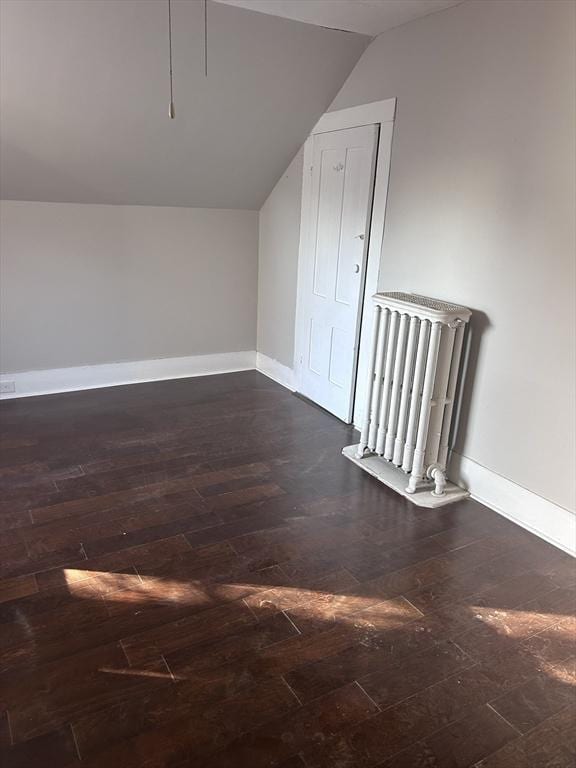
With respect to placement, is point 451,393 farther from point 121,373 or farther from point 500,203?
point 121,373

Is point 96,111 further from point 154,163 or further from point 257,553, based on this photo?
point 257,553

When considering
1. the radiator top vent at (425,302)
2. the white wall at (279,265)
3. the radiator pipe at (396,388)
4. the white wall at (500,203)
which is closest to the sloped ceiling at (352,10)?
the white wall at (500,203)

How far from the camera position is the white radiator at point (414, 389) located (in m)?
2.81

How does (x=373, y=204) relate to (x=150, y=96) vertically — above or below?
below

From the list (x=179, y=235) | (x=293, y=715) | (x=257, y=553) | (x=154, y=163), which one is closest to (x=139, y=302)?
(x=179, y=235)

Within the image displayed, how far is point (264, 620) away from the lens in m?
2.08

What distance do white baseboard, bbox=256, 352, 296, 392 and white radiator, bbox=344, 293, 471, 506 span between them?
138cm

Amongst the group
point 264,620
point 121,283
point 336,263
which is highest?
point 336,263

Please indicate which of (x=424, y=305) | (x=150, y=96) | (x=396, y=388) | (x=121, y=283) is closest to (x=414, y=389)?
(x=396, y=388)

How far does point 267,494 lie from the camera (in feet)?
9.65

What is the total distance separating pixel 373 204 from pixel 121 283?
2.04 m

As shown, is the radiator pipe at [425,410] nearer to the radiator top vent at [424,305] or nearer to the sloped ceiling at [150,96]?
the radiator top vent at [424,305]

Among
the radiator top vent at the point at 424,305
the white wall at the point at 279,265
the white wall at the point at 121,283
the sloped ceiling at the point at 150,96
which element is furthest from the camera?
the white wall at the point at 279,265

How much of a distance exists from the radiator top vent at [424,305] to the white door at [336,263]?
525mm
